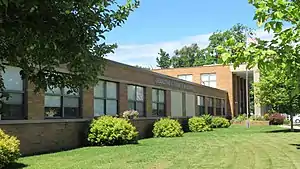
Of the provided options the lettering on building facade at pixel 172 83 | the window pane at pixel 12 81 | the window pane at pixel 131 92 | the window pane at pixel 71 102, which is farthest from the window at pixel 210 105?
the window pane at pixel 12 81

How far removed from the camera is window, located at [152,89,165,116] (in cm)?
2964

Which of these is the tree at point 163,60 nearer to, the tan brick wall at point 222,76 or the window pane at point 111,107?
the tan brick wall at point 222,76

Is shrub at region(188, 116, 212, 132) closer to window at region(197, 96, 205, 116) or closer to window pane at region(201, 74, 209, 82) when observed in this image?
window at region(197, 96, 205, 116)

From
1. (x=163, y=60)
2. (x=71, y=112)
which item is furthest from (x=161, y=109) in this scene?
(x=163, y=60)

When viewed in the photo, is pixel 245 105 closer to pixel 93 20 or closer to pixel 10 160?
pixel 10 160

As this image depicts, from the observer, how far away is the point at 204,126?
34406 millimetres

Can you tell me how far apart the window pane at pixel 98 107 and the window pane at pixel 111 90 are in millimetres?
746

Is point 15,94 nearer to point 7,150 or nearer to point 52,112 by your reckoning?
point 52,112

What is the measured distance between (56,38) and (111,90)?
2022 cm

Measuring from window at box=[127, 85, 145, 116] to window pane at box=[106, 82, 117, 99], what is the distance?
1.82 m

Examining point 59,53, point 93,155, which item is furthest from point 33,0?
point 93,155

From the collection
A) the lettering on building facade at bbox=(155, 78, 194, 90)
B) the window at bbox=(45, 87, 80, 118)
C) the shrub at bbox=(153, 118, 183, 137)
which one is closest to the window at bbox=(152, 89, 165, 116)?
the lettering on building facade at bbox=(155, 78, 194, 90)

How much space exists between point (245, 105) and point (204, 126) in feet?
108

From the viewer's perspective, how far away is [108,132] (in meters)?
18.7
